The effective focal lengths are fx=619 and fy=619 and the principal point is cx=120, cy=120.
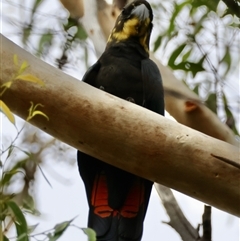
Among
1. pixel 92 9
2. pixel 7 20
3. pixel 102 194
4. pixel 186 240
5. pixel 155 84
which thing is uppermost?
pixel 92 9

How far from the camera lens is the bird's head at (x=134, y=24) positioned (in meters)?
2.29

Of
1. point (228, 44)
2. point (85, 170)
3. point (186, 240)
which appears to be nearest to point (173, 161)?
point (186, 240)

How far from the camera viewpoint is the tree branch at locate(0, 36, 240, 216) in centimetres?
147

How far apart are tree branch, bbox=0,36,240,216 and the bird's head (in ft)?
2.65

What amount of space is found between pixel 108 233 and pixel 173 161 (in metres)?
0.47

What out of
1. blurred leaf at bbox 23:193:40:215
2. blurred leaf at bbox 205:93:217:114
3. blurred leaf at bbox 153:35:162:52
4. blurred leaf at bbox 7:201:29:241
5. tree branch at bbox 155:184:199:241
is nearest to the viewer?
blurred leaf at bbox 7:201:29:241

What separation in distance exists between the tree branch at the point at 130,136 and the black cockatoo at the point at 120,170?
39cm

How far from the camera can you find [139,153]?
58.5 inches

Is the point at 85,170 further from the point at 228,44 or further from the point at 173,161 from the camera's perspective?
the point at 228,44

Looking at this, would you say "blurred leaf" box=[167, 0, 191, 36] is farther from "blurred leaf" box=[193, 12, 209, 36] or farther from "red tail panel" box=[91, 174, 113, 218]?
"red tail panel" box=[91, 174, 113, 218]

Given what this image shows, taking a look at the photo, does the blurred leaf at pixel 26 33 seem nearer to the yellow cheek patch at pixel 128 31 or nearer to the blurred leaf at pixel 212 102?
the yellow cheek patch at pixel 128 31

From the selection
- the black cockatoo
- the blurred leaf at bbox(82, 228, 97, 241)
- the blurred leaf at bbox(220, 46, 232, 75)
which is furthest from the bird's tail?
the blurred leaf at bbox(220, 46, 232, 75)

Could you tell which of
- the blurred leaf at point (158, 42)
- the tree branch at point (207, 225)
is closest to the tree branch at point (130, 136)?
the tree branch at point (207, 225)

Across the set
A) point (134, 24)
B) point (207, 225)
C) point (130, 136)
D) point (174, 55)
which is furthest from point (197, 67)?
point (130, 136)
